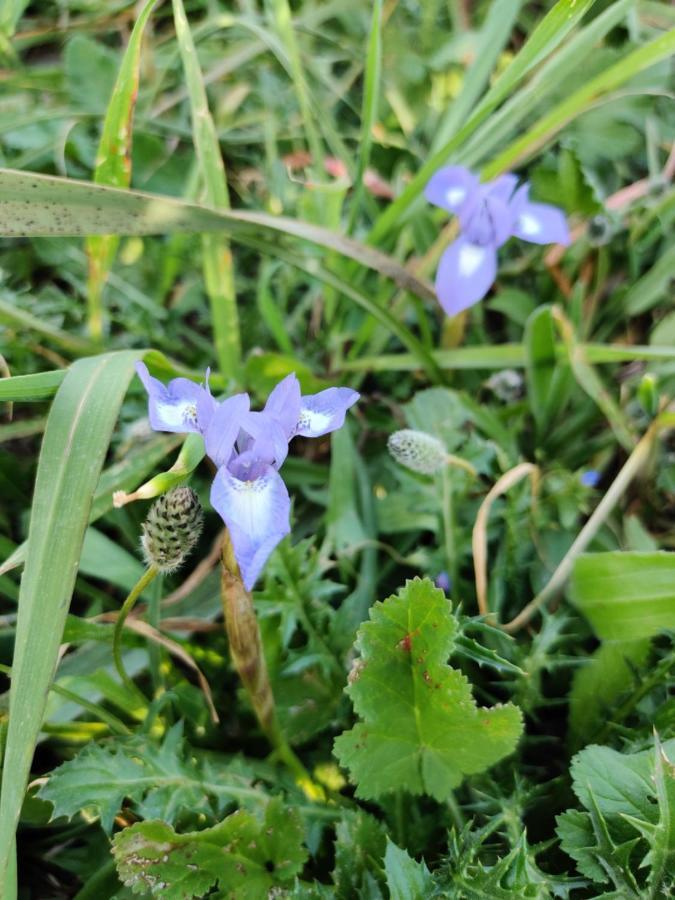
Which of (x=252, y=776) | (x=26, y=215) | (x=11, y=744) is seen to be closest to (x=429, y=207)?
(x=26, y=215)

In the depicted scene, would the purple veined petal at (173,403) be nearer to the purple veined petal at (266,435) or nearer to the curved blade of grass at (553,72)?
the purple veined petal at (266,435)

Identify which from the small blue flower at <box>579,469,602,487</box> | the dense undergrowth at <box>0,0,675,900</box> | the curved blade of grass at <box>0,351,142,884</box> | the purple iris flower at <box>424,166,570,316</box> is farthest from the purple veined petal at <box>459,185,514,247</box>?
the curved blade of grass at <box>0,351,142,884</box>

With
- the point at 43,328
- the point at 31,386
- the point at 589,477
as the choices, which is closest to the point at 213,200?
the point at 43,328

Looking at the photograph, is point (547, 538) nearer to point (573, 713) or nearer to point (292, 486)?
point (573, 713)

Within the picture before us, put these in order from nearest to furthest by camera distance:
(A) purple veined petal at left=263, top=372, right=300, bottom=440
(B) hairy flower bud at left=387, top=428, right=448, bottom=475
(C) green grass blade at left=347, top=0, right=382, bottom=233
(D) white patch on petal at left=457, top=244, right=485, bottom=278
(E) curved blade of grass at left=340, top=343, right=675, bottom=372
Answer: (A) purple veined petal at left=263, top=372, right=300, bottom=440
(B) hairy flower bud at left=387, top=428, right=448, bottom=475
(C) green grass blade at left=347, top=0, right=382, bottom=233
(D) white patch on petal at left=457, top=244, right=485, bottom=278
(E) curved blade of grass at left=340, top=343, right=675, bottom=372

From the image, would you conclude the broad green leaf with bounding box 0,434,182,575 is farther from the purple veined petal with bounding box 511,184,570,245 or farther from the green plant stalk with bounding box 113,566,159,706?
the purple veined petal with bounding box 511,184,570,245

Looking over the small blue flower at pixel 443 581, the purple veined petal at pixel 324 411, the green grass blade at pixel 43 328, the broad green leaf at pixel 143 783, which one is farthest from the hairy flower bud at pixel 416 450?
the green grass blade at pixel 43 328

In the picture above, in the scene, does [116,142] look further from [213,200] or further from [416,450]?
[416,450]

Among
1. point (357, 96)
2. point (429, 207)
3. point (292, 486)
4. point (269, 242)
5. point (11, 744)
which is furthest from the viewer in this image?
point (357, 96)
